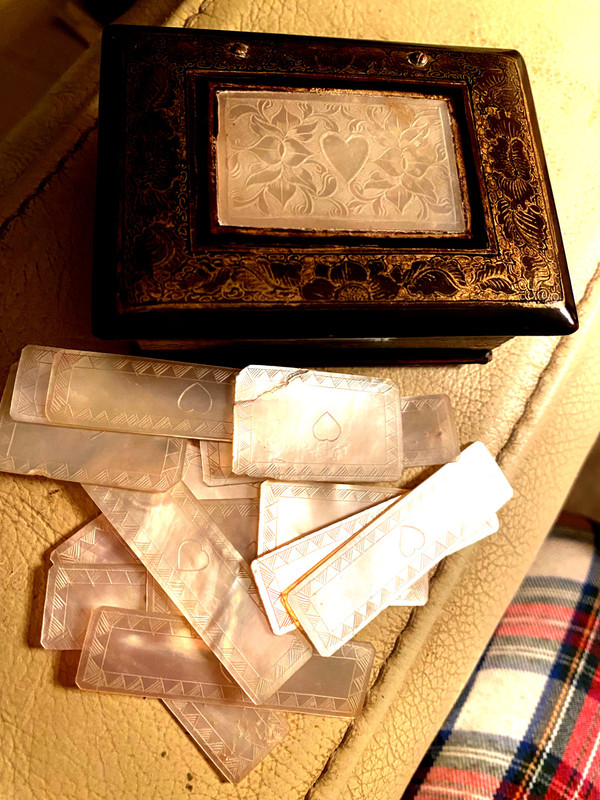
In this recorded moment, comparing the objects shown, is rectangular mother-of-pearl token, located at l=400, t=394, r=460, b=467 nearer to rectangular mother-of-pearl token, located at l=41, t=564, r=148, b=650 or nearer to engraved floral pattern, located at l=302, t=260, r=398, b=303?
engraved floral pattern, located at l=302, t=260, r=398, b=303

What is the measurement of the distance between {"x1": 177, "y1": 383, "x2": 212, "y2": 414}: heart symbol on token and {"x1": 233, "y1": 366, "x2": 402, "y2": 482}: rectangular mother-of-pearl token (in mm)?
27

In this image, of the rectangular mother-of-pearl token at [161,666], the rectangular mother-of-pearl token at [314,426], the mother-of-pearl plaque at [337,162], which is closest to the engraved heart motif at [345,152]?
the mother-of-pearl plaque at [337,162]

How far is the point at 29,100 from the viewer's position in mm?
770

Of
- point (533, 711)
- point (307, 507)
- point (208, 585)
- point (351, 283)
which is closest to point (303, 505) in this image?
point (307, 507)

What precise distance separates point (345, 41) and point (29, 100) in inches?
15.8

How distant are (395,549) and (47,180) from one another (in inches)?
18.8

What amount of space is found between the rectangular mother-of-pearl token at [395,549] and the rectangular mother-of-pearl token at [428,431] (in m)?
0.02

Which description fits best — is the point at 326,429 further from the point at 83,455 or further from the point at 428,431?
the point at 83,455

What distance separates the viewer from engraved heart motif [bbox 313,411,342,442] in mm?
601

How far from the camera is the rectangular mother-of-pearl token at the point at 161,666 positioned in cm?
57

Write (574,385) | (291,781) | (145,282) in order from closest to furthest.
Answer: (145,282) → (291,781) → (574,385)

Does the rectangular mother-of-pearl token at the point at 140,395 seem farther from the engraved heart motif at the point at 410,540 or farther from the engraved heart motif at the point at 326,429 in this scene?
the engraved heart motif at the point at 410,540

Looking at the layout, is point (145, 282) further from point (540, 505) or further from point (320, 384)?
point (540, 505)

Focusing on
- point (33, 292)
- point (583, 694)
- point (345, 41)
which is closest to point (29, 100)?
point (33, 292)
